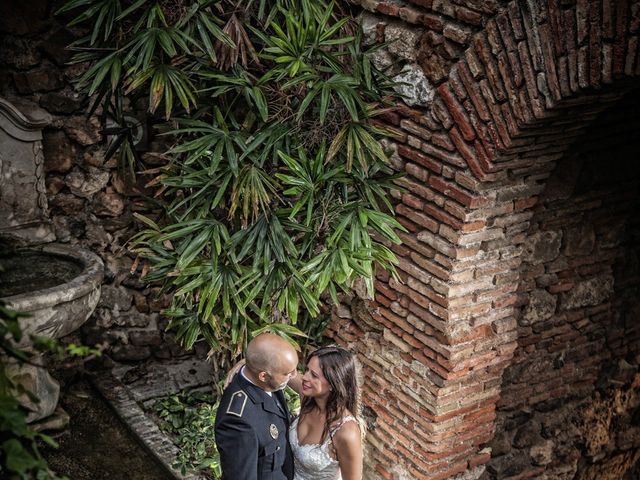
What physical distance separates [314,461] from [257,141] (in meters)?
1.79

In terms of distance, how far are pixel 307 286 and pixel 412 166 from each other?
95cm

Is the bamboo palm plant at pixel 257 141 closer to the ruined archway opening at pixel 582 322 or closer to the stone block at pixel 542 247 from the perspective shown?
the stone block at pixel 542 247

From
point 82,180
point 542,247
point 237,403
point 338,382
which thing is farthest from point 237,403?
point 82,180

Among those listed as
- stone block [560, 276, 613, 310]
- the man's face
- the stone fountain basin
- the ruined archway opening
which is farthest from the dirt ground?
stone block [560, 276, 613, 310]

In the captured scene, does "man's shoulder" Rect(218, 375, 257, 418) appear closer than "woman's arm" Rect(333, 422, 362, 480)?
Yes

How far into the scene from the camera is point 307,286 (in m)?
4.41

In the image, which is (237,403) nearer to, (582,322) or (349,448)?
(349,448)

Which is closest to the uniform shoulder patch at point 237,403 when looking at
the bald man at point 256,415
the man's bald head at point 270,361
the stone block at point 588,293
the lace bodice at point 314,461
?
the bald man at point 256,415

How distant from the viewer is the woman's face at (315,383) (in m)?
3.58

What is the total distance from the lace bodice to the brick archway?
1.16 m

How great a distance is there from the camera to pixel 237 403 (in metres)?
3.45

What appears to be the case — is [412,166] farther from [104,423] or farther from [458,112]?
[104,423]

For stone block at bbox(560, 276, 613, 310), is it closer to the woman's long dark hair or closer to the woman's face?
the woman's long dark hair

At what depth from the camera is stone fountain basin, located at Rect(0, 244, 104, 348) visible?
4219mm
